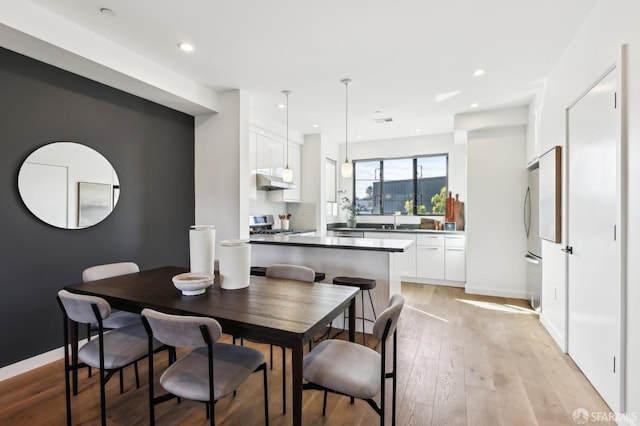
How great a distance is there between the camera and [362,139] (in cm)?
654

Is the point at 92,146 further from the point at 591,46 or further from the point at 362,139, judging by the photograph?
the point at 362,139

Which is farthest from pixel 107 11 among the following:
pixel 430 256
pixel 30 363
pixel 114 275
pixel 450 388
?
pixel 430 256

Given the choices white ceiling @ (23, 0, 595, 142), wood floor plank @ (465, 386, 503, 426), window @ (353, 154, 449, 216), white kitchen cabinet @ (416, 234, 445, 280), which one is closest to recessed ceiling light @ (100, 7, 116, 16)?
white ceiling @ (23, 0, 595, 142)

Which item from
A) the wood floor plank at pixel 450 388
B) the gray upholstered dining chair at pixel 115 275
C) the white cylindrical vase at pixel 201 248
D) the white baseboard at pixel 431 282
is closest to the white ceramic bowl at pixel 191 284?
the white cylindrical vase at pixel 201 248

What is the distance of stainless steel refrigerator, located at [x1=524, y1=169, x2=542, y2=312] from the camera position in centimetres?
389

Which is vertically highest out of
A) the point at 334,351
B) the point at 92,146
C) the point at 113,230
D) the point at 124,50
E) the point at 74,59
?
the point at 124,50

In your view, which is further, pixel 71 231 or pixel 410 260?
pixel 410 260

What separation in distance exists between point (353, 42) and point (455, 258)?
13.0 feet

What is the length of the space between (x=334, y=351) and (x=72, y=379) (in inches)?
82.8

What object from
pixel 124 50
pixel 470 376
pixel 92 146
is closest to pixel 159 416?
pixel 470 376

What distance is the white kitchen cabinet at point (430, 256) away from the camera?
17.8 ft

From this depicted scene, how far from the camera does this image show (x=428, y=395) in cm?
220

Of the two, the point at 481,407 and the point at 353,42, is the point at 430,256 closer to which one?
the point at 481,407

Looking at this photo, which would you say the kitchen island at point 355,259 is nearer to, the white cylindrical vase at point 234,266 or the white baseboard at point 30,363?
the white cylindrical vase at point 234,266
